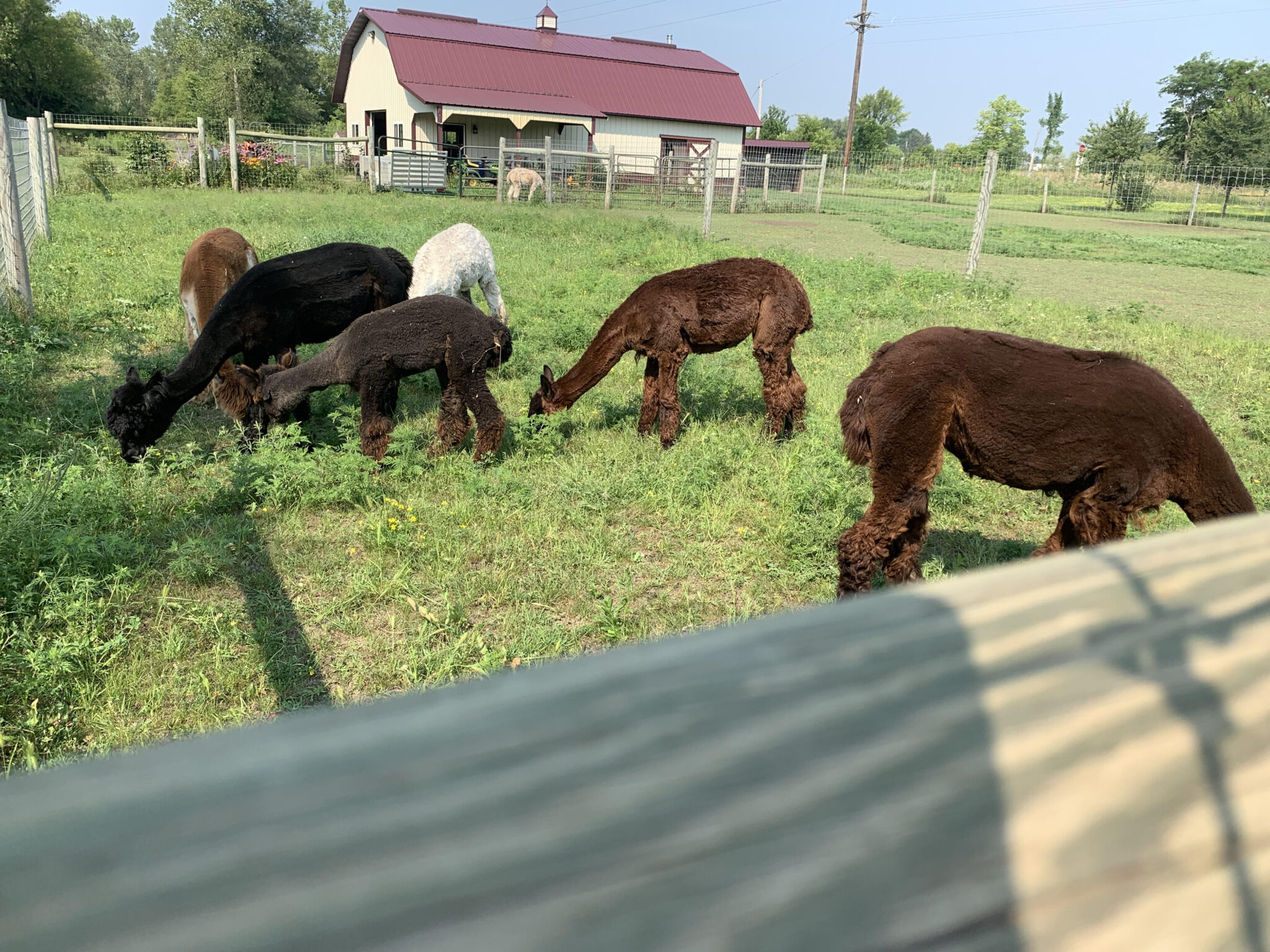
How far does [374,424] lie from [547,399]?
149cm

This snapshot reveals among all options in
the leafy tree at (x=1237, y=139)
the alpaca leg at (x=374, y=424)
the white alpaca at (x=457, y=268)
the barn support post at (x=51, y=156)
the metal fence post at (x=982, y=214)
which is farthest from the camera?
the leafy tree at (x=1237, y=139)

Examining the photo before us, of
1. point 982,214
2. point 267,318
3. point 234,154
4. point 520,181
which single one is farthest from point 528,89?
point 267,318

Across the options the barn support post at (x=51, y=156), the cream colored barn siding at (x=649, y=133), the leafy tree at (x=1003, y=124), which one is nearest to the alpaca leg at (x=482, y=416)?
the barn support post at (x=51, y=156)

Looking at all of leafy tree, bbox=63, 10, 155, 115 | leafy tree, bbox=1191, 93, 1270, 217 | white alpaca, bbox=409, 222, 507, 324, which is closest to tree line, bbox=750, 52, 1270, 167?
leafy tree, bbox=1191, 93, 1270, 217

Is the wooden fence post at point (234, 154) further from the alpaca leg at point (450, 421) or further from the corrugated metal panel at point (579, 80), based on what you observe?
the alpaca leg at point (450, 421)

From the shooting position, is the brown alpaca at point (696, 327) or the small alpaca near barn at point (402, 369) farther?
the brown alpaca at point (696, 327)

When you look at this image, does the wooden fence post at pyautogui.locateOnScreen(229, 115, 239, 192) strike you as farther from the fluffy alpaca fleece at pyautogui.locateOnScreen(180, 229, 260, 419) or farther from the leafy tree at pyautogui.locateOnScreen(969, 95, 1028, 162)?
the leafy tree at pyautogui.locateOnScreen(969, 95, 1028, 162)

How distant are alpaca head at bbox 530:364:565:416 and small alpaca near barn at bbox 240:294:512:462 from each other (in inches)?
23.3

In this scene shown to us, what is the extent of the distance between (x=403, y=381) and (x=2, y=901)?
8800mm

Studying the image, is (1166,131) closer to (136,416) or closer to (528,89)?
(528,89)

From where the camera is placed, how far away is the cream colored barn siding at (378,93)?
36.3 meters

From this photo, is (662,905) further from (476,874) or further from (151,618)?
(151,618)

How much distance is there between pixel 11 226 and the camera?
30.1ft

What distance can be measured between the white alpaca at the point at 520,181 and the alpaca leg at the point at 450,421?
71.7ft
